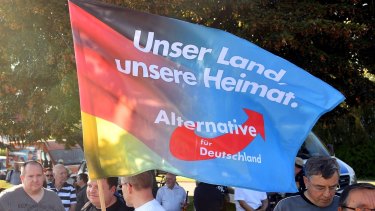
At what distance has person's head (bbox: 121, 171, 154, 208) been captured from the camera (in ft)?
14.2

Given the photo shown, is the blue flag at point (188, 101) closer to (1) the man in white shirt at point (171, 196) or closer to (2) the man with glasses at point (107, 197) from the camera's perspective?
(2) the man with glasses at point (107, 197)

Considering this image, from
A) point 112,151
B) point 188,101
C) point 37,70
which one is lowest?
point 112,151

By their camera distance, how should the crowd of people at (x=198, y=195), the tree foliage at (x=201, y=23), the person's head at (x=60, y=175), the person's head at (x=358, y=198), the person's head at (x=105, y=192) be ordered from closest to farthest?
the person's head at (x=358, y=198)
the crowd of people at (x=198, y=195)
the person's head at (x=105, y=192)
the person's head at (x=60, y=175)
the tree foliage at (x=201, y=23)

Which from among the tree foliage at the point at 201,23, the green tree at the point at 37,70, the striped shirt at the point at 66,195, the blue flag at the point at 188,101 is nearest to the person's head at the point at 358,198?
the blue flag at the point at 188,101

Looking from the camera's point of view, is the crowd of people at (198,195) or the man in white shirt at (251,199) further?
the man in white shirt at (251,199)

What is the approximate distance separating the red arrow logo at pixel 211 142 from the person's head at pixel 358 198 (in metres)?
0.99

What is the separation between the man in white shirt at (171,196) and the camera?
1068 centimetres

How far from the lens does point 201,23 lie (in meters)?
12.7

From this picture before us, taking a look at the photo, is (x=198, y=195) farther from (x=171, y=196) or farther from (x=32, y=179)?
(x=32, y=179)

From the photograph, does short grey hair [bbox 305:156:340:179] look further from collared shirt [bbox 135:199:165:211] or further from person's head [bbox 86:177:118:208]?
person's head [bbox 86:177:118:208]

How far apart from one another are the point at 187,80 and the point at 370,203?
166 cm

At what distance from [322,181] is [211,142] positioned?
0.84 meters

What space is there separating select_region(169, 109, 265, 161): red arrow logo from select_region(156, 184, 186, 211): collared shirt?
19.8 ft

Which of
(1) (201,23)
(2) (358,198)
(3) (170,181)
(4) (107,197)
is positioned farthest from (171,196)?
(2) (358,198)
